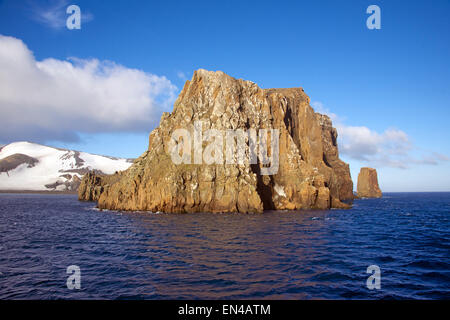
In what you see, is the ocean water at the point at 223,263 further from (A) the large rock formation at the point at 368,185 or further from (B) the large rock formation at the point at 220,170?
(A) the large rock formation at the point at 368,185

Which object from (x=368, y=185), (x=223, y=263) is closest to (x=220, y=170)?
(x=223, y=263)

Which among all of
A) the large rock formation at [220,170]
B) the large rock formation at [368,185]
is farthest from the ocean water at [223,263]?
the large rock formation at [368,185]

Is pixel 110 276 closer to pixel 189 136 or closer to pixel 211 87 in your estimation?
pixel 189 136

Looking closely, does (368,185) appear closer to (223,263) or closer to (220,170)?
(220,170)

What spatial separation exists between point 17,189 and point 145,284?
8909 inches

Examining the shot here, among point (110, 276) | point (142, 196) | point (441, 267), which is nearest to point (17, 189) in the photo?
point (142, 196)

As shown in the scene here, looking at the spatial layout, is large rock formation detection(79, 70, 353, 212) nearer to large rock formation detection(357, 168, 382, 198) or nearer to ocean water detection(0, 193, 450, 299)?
ocean water detection(0, 193, 450, 299)

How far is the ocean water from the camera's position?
1569 cm

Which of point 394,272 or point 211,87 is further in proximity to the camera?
point 211,87

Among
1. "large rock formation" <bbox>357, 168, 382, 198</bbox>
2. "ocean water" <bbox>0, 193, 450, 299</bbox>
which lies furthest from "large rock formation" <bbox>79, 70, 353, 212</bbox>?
"large rock formation" <bbox>357, 168, 382, 198</bbox>

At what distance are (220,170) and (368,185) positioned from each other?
130 metres

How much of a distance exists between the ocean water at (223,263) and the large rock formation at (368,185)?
136810mm

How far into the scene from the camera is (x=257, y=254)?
23641 millimetres

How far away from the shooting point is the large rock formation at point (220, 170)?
59.8 m
